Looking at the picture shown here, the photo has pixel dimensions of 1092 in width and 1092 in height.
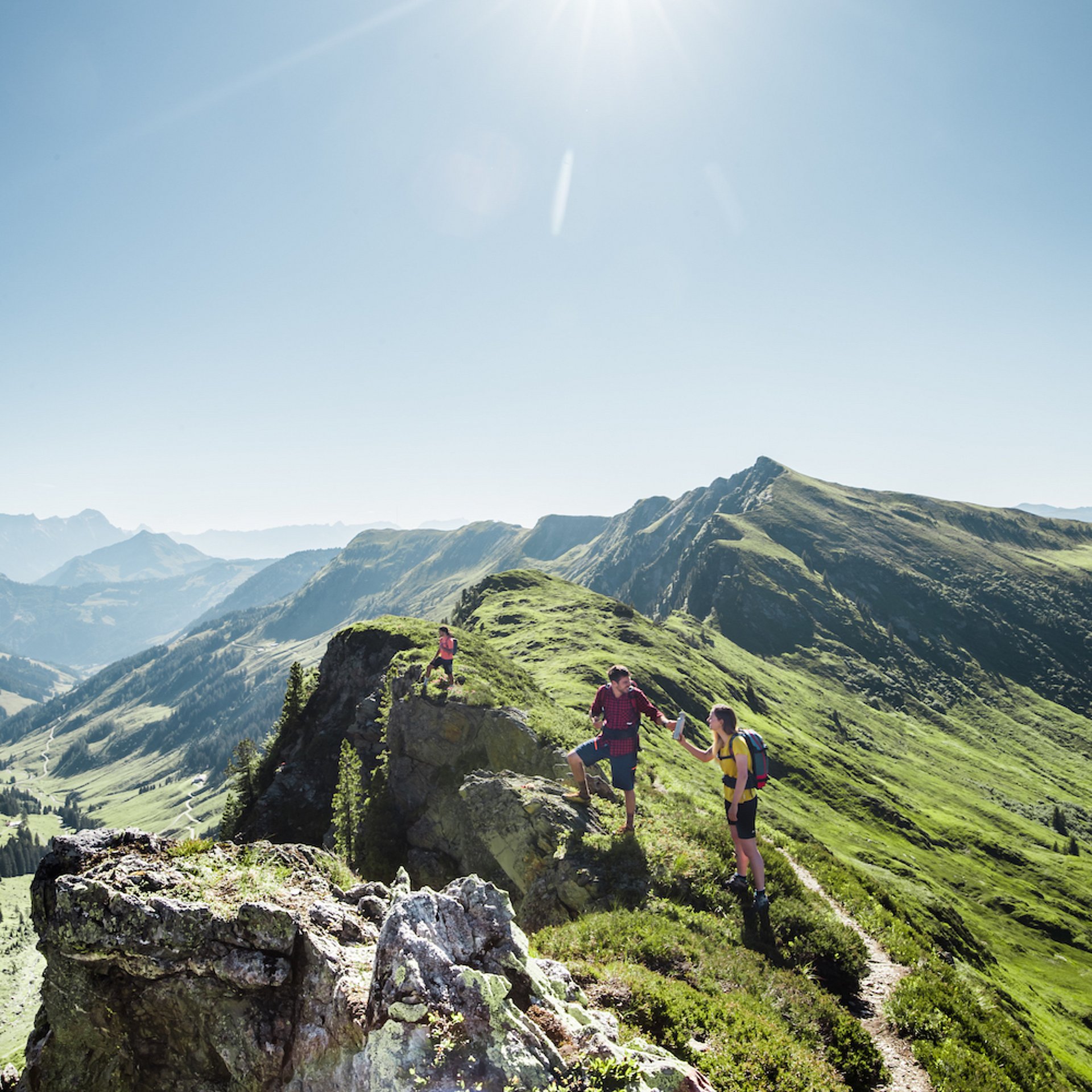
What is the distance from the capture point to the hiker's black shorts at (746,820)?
13.7 metres

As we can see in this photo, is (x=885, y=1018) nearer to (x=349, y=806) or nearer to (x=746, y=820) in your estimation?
(x=746, y=820)

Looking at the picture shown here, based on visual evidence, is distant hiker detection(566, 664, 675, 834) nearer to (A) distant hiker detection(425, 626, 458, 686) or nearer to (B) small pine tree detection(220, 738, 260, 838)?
(A) distant hiker detection(425, 626, 458, 686)

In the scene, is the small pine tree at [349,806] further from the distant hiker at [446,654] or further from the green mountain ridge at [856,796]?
the distant hiker at [446,654]

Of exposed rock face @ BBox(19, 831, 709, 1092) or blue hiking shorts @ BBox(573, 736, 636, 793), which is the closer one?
exposed rock face @ BBox(19, 831, 709, 1092)

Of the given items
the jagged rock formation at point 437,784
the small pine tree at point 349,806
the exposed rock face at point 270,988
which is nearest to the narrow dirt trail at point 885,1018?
the exposed rock face at point 270,988

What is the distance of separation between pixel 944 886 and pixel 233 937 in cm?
8480

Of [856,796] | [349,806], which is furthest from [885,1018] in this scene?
[856,796]

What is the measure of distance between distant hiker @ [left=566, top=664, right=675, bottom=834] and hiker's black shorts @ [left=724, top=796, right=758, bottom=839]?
298 cm

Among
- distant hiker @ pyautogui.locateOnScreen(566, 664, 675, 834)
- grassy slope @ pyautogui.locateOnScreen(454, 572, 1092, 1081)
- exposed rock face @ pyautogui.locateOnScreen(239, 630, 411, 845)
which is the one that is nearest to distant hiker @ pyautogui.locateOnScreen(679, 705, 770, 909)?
distant hiker @ pyautogui.locateOnScreen(566, 664, 675, 834)

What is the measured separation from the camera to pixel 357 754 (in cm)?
3381

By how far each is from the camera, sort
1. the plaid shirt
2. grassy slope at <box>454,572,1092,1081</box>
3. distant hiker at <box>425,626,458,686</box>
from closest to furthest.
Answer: the plaid shirt
distant hiker at <box>425,626,458,686</box>
grassy slope at <box>454,572,1092,1081</box>

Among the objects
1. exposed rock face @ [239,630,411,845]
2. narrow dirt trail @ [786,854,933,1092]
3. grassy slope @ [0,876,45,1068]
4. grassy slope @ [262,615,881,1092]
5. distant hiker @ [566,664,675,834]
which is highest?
distant hiker @ [566,664,675,834]

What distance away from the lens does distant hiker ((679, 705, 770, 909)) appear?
13.2 m

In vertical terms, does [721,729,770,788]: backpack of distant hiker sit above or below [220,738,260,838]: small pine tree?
above
